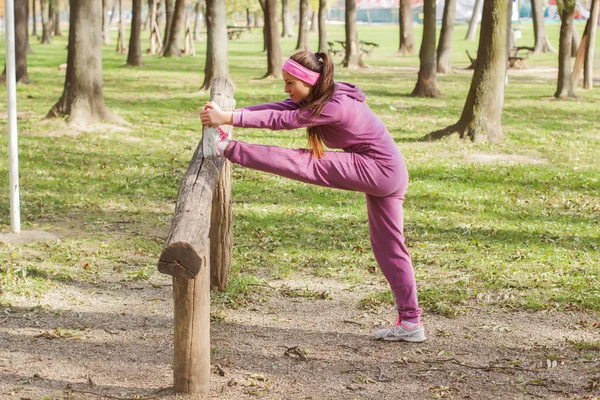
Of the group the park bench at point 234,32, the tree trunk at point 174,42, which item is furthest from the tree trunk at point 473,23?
the tree trunk at point 174,42

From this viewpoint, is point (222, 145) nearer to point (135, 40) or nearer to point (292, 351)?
point (292, 351)

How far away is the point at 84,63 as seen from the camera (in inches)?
560

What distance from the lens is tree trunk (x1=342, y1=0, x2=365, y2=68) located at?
88.3 feet

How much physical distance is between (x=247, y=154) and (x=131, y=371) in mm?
1432

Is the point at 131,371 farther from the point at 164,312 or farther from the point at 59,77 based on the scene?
the point at 59,77

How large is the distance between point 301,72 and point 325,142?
1.44ft

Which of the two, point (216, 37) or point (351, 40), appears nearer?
point (216, 37)

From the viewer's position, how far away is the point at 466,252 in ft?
25.7

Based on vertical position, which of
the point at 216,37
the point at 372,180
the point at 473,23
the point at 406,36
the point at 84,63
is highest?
the point at 473,23

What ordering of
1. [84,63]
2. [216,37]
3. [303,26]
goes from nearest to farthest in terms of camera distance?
1. [84,63]
2. [216,37]
3. [303,26]

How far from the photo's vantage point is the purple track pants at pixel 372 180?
466cm

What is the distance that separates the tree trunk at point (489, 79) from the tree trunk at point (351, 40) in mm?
13814

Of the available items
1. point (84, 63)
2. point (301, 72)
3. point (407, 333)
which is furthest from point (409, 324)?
point (84, 63)

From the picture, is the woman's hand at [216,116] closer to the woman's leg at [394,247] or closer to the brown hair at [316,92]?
the brown hair at [316,92]
